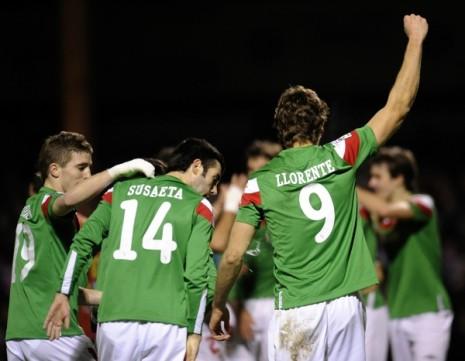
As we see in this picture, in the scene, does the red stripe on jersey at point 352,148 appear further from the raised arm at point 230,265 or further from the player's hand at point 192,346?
the player's hand at point 192,346

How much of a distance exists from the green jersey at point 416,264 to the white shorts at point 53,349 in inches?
112

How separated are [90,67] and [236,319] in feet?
24.2

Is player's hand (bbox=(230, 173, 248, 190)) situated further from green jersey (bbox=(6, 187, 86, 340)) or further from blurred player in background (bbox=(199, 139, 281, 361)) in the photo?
green jersey (bbox=(6, 187, 86, 340))

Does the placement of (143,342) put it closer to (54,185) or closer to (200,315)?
(200,315)

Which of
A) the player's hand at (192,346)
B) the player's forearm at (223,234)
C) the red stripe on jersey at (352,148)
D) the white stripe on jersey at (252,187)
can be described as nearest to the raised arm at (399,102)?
the red stripe on jersey at (352,148)

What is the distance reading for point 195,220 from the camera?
527 cm

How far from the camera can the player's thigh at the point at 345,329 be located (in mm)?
5102

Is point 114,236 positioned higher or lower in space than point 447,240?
lower

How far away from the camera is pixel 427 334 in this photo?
7.50 m

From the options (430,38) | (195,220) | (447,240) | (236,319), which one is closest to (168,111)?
(430,38)

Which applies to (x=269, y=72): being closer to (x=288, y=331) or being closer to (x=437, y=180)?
(x=437, y=180)

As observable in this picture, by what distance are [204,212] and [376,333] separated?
10.0 feet

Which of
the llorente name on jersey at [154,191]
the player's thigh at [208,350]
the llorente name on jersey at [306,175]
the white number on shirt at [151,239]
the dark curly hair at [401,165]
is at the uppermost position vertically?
the dark curly hair at [401,165]

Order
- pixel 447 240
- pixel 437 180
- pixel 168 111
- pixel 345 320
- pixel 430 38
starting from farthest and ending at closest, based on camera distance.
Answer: pixel 168 111 < pixel 430 38 < pixel 437 180 < pixel 447 240 < pixel 345 320
